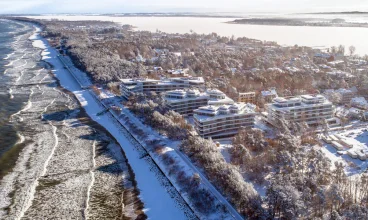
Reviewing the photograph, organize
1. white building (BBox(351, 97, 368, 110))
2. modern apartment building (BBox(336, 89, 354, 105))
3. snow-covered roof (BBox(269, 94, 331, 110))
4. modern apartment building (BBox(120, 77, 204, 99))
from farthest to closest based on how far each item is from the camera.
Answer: modern apartment building (BBox(120, 77, 204, 99)) < modern apartment building (BBox(336, 89, 354, 105)) < white building (BBox(351, 97, 368, 110)) < snow-covered roof (BBox(269, 94, 331, 110))

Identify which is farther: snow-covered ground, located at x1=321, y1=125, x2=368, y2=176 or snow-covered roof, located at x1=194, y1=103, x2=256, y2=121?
snow-covered roof, located at x1=194, y1=103, x2=256, y2=121

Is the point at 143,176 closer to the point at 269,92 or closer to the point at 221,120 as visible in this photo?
the point at 221,120

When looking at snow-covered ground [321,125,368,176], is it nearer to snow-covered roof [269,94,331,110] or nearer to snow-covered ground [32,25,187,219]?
snow-covered roof [269,94,331,110]

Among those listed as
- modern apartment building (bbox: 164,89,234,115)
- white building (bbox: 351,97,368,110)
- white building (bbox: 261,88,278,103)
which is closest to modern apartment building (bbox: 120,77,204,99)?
modern apartment building (bbox: 164,89,234,115)

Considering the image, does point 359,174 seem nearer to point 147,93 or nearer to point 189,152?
point 189,152

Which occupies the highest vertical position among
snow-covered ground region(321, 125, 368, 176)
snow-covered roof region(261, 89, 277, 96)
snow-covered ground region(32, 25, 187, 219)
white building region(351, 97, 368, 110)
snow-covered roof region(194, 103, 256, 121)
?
snow-covered roof region(194, 103, 256, 121)

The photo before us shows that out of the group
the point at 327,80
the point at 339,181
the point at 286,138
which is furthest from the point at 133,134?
the point at 327,80
